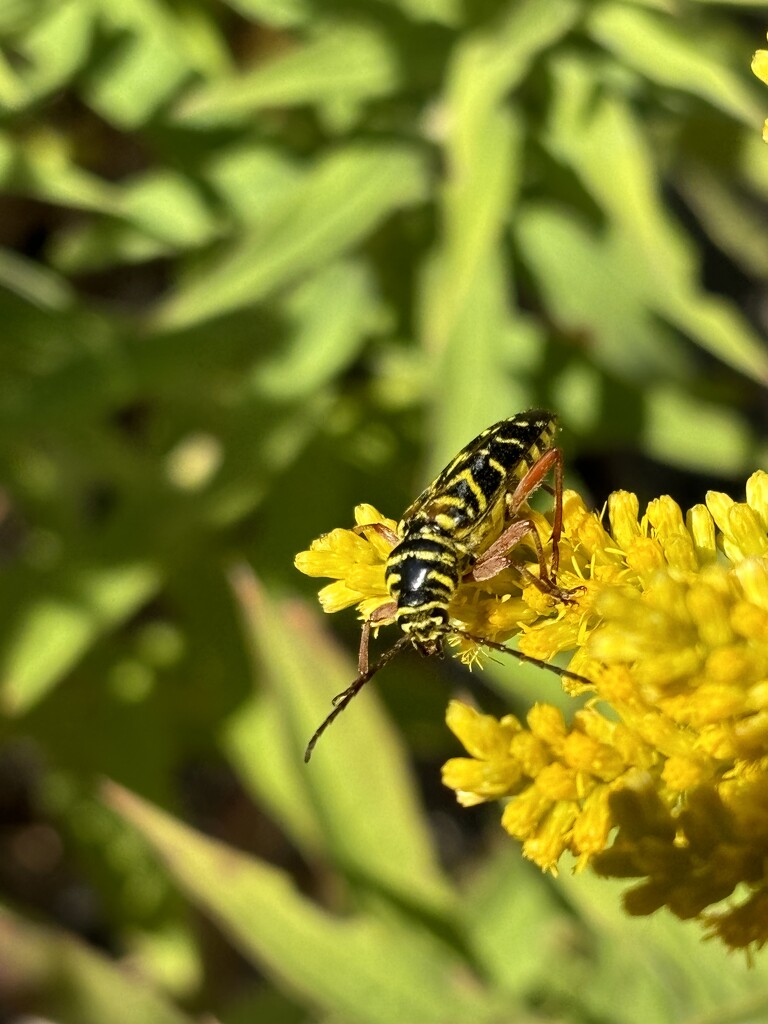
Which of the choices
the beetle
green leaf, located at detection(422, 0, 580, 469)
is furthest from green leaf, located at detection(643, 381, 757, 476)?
the beetle

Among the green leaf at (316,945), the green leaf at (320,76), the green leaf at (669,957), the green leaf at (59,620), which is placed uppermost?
the green leaf at (320,76)

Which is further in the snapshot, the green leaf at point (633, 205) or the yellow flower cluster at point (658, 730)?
the green leaf at point (633, 205)

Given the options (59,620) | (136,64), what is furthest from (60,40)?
(59,620)

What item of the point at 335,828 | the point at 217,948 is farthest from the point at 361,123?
the point at 217,948

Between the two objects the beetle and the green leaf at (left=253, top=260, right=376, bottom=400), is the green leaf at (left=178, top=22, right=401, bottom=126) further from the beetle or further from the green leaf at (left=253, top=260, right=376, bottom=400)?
the beetle

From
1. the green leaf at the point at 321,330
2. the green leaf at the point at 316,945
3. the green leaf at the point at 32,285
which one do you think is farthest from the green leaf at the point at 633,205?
the green leaf at the point at 316,945

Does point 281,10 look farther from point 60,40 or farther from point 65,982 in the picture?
point 65,982

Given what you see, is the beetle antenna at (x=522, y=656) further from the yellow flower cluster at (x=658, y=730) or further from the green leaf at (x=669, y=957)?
the green leaf at (x=669, y=957)

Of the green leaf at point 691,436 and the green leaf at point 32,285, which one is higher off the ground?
the green leaf at point 32,285
